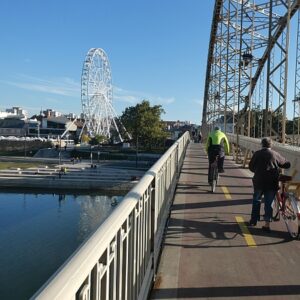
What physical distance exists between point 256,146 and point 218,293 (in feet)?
42.0

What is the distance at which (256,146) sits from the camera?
17.4 metres

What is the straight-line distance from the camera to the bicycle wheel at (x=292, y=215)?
7.18 m

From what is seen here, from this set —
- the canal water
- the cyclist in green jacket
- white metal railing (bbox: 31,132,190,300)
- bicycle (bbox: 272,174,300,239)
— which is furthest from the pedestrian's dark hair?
the canal water

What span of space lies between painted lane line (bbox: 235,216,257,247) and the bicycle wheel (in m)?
0.63

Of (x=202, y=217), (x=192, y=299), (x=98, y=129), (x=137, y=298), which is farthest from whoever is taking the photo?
(x=98, y=129)

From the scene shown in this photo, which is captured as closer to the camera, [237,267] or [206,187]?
[237,267]

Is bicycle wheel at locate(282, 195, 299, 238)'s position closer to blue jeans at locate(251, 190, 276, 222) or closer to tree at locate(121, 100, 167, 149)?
blue jeans at locate(251, 190, 276, 222)

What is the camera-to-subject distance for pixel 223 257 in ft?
21.1

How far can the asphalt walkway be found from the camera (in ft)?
17.1

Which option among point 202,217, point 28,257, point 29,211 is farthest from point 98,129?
point 202,217

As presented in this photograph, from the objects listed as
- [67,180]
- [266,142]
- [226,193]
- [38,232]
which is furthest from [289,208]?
[67,180]

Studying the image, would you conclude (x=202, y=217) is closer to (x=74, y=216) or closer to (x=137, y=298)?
(x=137, y=298)

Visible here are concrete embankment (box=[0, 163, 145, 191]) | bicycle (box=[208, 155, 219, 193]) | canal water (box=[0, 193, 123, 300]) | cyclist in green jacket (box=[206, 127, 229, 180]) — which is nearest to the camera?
bicycle (box=[208, 155, 219, 193])

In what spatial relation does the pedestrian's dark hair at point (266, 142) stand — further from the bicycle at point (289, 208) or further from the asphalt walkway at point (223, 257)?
the asphalt walkway at point (223, 257)
